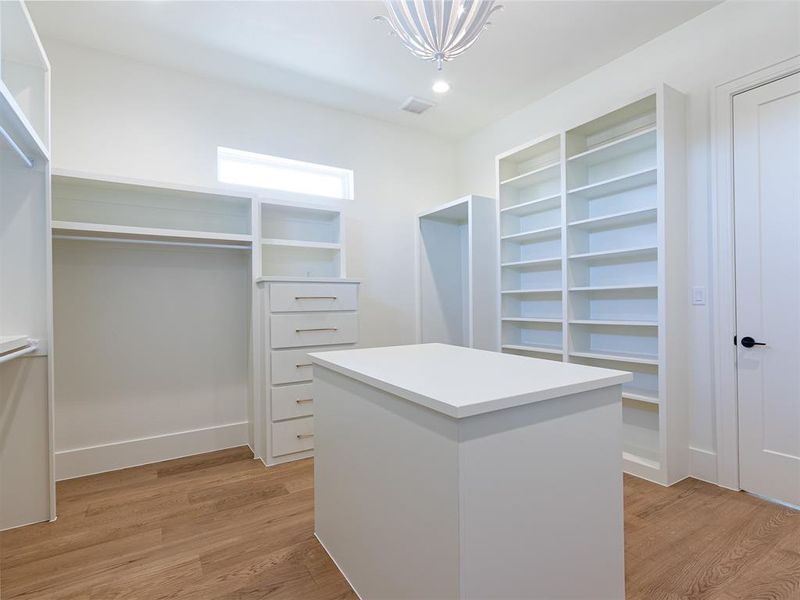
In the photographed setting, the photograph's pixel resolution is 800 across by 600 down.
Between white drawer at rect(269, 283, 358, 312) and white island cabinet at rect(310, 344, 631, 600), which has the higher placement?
white drawer at rect(269, 283, 358, 312)

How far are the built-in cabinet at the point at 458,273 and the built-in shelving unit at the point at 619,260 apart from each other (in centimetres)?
13

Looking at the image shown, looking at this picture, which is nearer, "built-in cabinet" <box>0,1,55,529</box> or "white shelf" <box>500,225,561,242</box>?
"built-in cabinet" <box>0,1,55,529</box>

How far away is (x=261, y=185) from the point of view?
10.7ft

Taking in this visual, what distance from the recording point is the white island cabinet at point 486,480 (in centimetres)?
96

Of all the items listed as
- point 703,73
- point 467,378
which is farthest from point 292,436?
point 703,73

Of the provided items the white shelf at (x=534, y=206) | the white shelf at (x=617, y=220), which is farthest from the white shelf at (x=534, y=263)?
the white shelf at (x=534, y=206)

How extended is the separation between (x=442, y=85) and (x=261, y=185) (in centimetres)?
165

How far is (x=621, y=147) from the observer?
2.64m

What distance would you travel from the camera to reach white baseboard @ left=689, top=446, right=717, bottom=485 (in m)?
2.32

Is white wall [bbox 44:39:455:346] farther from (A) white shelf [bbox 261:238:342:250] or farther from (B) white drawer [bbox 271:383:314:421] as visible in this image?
(B) white drawer [bbox 271:383:314:421]

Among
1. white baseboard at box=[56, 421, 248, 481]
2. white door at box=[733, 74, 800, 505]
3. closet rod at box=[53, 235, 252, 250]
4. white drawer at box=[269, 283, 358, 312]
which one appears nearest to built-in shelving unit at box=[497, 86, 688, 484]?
white door at box=[733, 74, 800, 505]

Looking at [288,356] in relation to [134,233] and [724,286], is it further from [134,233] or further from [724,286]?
[724,286]

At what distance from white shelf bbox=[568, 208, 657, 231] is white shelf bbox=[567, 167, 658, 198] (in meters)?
0.21

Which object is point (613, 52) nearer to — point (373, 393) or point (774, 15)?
point (774, 15)
